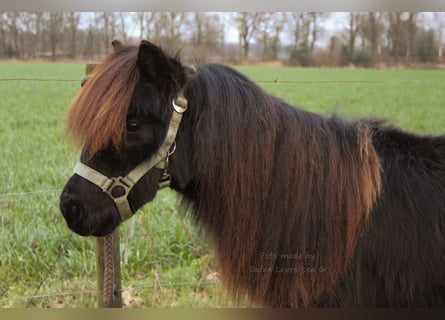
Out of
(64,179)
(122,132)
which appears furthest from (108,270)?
(122,132)

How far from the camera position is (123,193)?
1307 mm

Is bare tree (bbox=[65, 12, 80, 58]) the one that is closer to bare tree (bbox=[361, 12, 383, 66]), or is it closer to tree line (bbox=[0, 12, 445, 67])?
tree line (bbox=[0, 12, 445, 67])

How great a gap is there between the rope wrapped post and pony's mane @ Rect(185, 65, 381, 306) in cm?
72

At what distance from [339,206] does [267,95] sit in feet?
1.34

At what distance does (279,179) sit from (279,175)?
0.5 inches

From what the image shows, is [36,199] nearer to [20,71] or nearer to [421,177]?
[20,71]

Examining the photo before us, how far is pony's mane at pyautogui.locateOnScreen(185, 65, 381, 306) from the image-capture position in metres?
1.31

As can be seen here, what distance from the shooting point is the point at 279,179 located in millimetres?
1340

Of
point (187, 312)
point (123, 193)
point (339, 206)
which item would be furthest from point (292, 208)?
point (187, 312)

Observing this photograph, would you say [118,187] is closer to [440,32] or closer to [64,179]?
[64,179]

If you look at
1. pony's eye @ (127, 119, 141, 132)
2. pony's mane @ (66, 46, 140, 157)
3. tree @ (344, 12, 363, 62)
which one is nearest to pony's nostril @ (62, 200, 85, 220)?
pony's mane @ (66, 46, 140, 157)

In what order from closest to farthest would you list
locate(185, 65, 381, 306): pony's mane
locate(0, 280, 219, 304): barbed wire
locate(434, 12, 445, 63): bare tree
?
locate(185, 65, 381, 306): pony's mane → locate(434, 12, 445, 63): bare tree → locate(0, 280, 219, 304): barbed wire

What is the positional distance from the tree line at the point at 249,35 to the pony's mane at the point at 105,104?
1.91ft

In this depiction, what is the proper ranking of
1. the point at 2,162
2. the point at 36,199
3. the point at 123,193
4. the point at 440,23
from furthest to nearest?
1. the point at 36,199
2. the point at 2,162
3. the point at 440,23
4. the point at 123,193
